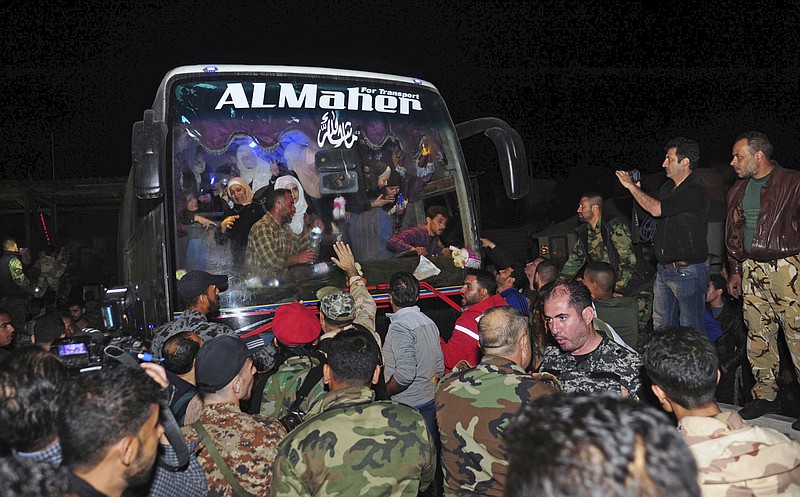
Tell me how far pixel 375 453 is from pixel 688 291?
3.46 meters

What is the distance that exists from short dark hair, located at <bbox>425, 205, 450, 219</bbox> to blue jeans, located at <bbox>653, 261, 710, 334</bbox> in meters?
2.03

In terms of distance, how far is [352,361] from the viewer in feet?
10.3

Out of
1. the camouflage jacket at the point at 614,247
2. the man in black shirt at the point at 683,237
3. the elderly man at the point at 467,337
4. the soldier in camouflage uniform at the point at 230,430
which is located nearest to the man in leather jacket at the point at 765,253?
the man in black shirt at the point at 683,237

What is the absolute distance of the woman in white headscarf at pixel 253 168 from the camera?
5641mm

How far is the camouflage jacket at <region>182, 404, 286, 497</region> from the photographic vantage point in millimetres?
2902

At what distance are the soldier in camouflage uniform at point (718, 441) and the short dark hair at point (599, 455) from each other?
0.93 metres

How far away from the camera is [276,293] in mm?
5520

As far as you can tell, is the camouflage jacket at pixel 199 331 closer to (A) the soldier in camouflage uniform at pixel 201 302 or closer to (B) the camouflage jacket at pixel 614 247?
(A) the soldier in camouflage uniform at pixel 201 302

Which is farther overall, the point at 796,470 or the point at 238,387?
the point at 238,387

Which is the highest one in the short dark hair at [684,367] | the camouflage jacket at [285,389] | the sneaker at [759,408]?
the short dark hair at [684,367]

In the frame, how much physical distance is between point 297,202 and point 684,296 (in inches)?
129

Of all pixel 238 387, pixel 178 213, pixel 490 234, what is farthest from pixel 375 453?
pixel 490 234

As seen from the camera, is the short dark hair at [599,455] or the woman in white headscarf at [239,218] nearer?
the short dark hair at [599,455]

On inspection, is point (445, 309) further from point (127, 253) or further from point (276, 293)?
point (127, 253)
